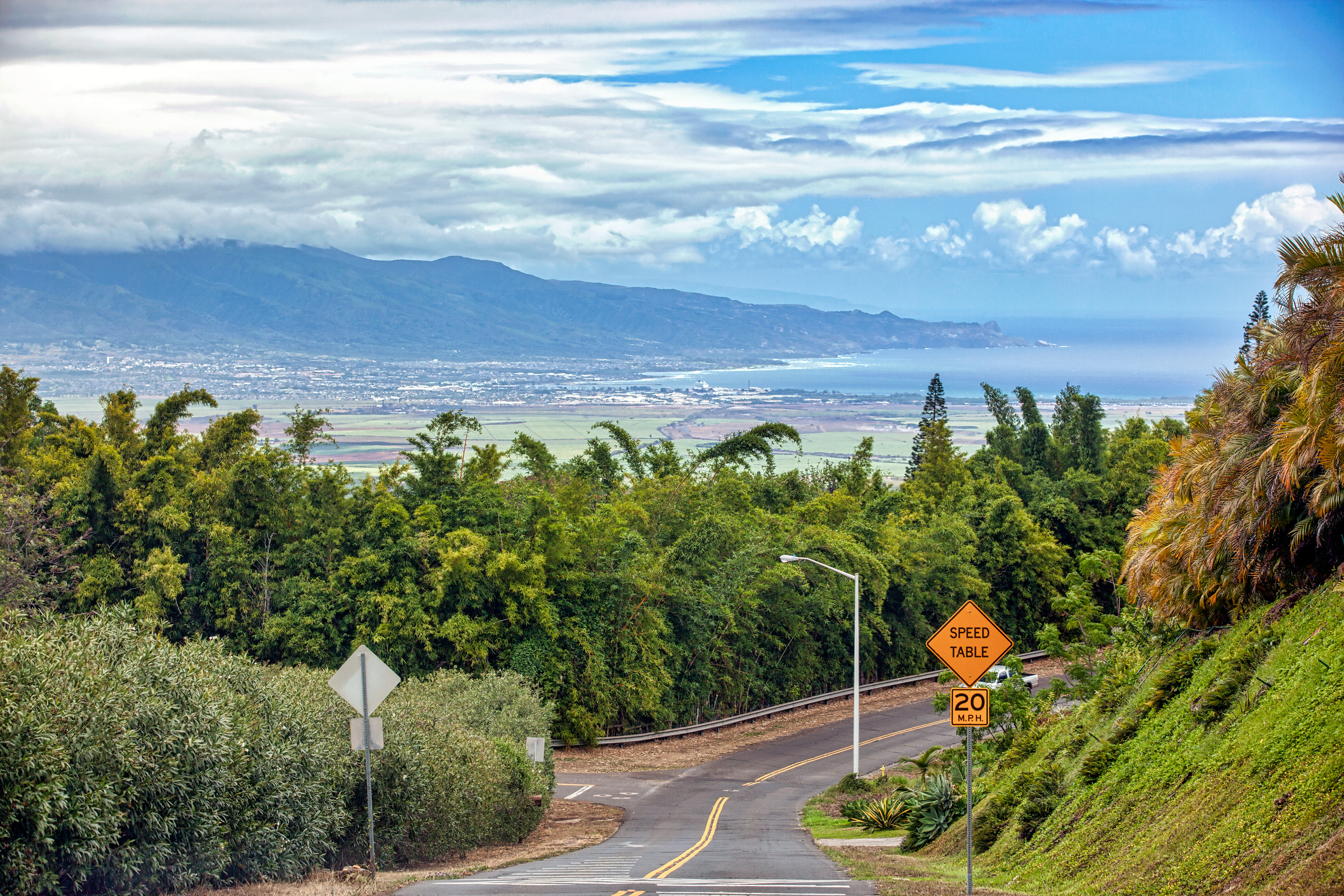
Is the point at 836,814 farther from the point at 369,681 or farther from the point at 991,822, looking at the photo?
the point at 369,681

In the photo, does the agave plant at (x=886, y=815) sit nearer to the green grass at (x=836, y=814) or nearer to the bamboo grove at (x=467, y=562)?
the green grass at (x=836, y=814)

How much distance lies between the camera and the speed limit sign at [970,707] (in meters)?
12.8

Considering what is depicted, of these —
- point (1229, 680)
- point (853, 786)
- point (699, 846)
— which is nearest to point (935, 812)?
point (699, 846)

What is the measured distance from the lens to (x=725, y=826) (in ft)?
86.3

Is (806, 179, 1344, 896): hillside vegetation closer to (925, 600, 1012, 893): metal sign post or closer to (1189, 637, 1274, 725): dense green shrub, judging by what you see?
(1189, 637, 1274, 725): dense green shrub

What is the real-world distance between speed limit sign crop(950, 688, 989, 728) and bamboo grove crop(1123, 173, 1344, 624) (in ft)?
14.5

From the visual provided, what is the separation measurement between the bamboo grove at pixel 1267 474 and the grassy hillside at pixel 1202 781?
2.27 feet

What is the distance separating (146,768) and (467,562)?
23.5 m

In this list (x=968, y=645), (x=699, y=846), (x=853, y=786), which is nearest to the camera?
(x=968, y=645)

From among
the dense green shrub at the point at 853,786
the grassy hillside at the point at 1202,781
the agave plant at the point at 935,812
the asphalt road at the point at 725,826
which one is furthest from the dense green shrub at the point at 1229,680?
the dense green shrub at the point at 853,786

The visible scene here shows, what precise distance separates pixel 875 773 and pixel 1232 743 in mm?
24408

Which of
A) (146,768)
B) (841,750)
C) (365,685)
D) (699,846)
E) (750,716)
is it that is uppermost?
(365,685)

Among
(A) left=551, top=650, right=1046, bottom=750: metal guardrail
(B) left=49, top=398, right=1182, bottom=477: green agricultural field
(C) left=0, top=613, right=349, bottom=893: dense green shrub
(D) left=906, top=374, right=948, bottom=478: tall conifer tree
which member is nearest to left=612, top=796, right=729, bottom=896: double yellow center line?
(C) left=0, top=613, right=349, bottom=893: dense green shrub

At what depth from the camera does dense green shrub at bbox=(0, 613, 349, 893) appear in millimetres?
12352
